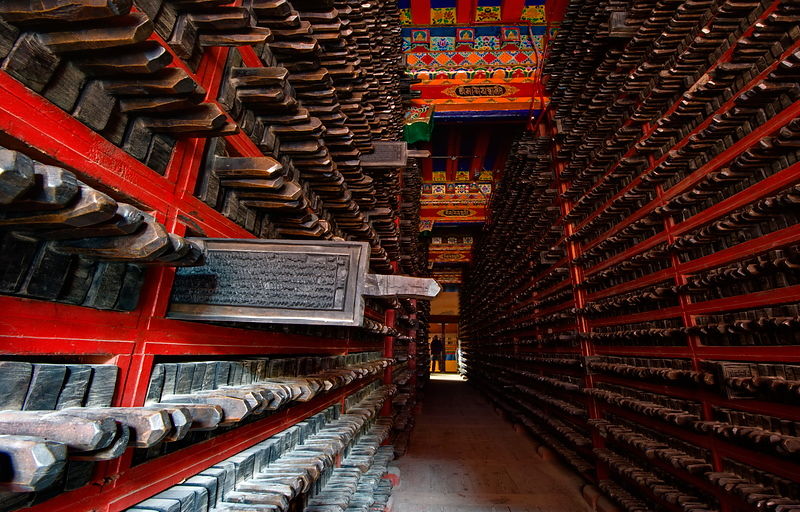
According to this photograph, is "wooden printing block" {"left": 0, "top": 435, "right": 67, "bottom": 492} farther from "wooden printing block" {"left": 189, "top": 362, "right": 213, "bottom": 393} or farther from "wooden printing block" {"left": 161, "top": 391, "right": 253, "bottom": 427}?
"wooden printing block" {"left": 189, "top": 362, "right": 213, "bottom": 393}

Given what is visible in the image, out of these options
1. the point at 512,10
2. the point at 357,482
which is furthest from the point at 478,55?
the point at 357,482

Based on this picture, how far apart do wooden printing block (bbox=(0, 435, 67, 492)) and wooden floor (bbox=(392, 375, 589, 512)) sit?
14.8 ft

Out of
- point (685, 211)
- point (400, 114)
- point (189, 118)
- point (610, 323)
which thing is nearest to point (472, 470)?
point (610, 323)

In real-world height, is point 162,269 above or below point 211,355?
above

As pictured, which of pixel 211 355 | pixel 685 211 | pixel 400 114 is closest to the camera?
pixel 211 355

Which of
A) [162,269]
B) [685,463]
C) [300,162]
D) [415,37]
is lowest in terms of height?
[685,463]

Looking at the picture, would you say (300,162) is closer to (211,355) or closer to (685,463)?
(211,355)

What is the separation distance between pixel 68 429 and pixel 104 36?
35.9 inches

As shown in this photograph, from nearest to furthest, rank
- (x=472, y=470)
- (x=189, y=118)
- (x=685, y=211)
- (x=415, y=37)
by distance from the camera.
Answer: (x=189, y=118) < (x=685, y=211) < (x=472, y=470) < (x=415, y=37)

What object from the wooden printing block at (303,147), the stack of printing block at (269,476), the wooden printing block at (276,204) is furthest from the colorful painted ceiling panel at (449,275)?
Answer: the wooden printing block at (276,204)

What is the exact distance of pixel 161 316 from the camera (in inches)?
59.1

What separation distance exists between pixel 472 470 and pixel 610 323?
9.66ft

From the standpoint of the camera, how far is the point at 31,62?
1.04 meters

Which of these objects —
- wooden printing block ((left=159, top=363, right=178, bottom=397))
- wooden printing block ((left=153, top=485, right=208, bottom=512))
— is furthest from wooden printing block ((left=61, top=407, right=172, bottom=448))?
wooden printing block ((left=153, top=485, right=208, bottom=512))
